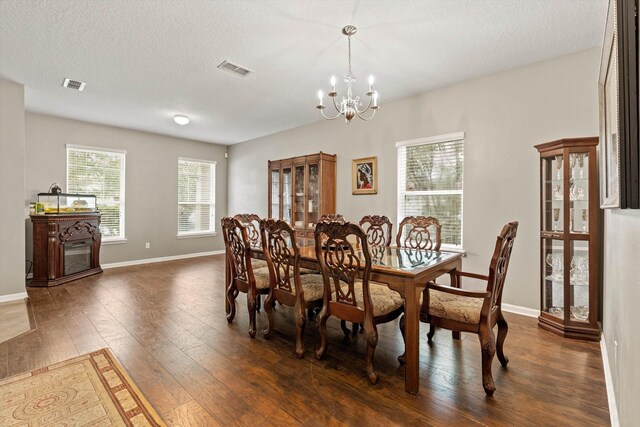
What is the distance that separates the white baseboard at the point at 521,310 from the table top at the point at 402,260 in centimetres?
145

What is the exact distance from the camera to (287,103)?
457 centimetres

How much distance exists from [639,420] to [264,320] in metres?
2.80

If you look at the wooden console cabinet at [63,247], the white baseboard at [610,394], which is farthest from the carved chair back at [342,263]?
the wooden console cabinet at [63,247]

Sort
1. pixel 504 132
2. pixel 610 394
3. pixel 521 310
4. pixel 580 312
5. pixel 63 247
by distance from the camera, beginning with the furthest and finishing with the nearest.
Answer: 1. pixel 63 247
2. pixel 504 132
3. pixel 521 310
4. pixel 580 312
5. pixel 610 394

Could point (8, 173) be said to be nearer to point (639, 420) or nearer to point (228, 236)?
point (228, 236)

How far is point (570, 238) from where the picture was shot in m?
2.82

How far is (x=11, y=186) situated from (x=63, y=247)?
1.21 m

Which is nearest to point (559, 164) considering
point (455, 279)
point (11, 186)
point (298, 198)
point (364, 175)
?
point (455, 279)

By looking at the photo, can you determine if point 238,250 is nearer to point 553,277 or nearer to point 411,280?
point 411,280

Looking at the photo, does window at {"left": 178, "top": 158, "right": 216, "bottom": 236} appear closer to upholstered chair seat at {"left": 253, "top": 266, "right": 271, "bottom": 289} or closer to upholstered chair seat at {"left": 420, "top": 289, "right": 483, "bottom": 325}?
upholstered chair seat at {"left": 253, "top": 266, "right": 271, "bottom": 289}

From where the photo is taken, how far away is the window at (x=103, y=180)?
17.9 feet

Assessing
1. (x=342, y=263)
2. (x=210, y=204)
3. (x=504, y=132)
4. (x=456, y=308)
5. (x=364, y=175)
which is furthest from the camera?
(x=210, y=204)

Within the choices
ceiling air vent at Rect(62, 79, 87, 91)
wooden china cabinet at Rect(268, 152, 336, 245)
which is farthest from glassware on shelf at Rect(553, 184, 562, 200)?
ceiling air vent at Rect(62, 79, 87, 91)

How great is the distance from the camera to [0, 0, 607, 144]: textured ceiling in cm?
239
